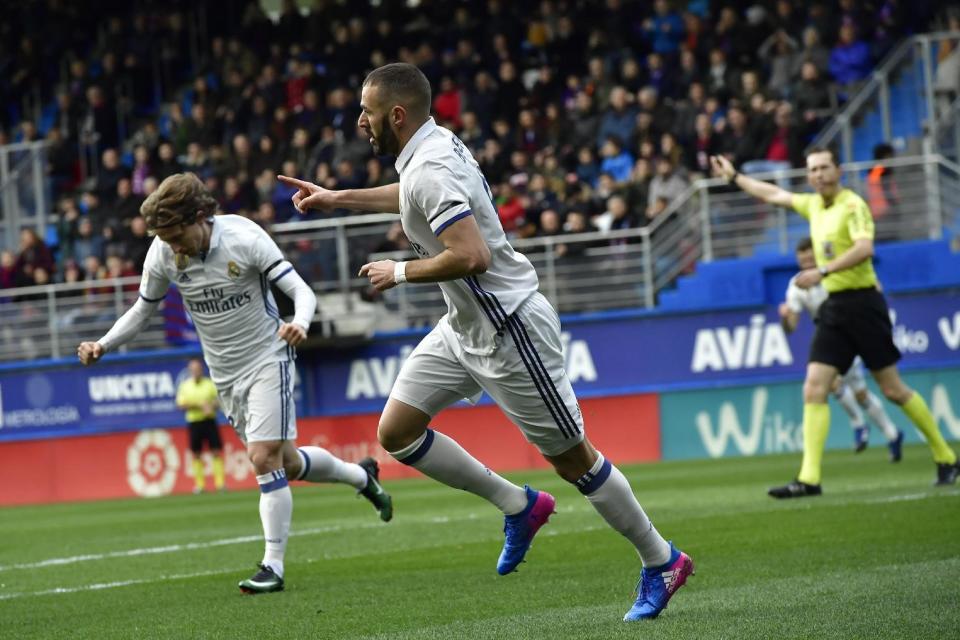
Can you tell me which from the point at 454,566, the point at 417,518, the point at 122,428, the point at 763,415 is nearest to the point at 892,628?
the point at 454,566

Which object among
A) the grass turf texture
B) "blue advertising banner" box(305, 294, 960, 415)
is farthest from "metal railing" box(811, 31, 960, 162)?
the grass turf texture

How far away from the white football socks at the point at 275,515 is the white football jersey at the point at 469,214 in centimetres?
Result: 234

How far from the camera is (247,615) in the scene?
7.38 meters

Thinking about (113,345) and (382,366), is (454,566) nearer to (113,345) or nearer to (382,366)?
(113,345)

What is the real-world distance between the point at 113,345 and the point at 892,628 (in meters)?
4.79

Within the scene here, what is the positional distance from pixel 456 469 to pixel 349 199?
1305 mm

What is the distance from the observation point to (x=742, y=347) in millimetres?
21234

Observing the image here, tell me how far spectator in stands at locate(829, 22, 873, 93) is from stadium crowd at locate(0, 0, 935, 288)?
0.03 m

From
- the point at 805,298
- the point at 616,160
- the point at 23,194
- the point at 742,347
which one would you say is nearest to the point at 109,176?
the point at 23,194

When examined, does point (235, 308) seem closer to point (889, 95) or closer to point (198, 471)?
point (198, 471)

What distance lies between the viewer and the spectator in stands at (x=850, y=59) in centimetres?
2198

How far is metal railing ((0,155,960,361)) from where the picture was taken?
20.5 metres

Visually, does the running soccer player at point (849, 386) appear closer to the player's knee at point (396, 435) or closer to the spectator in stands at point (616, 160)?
the spectator in stands at point (616, 160)

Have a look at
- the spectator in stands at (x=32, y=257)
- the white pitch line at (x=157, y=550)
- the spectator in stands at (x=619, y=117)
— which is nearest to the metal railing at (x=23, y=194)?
the spectator in stands at (x=32, y=257)
